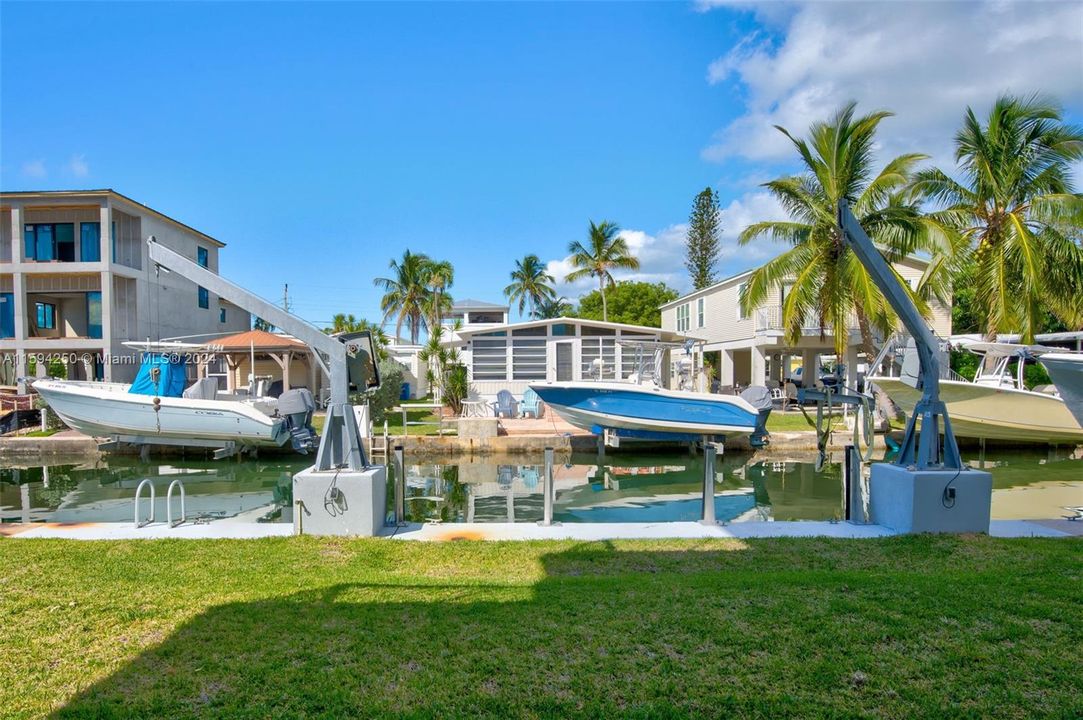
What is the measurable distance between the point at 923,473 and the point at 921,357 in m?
1.40

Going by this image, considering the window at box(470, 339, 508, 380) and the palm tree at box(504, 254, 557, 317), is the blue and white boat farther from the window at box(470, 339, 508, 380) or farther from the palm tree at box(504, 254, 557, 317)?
the palm tree at box(504, 254, 557, 317)

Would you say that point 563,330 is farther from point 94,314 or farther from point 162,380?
point 94,314

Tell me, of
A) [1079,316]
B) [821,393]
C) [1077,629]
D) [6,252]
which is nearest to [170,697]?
[1077,629]

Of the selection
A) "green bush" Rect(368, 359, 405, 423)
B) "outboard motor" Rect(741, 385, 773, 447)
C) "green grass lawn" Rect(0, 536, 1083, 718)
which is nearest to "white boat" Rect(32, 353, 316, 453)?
"green bush" Rect(368, 359, 405, 423)

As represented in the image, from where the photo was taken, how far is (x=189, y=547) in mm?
6633

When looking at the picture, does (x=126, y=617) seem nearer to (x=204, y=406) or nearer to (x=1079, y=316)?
(x=204, y=406)

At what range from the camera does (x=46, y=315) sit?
25766 millimetres

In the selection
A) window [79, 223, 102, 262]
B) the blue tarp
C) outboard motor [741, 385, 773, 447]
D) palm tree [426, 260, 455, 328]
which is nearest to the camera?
outboard motor [741, 385, 773, 447]

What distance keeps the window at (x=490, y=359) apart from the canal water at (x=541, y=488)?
6.69m

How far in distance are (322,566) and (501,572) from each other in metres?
1.64

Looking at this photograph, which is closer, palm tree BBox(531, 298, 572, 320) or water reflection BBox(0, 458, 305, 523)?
water reflection BBox(0, 458, 305, 523)

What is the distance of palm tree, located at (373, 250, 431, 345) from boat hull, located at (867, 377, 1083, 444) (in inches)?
1387

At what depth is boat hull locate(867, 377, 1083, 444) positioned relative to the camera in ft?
54.3

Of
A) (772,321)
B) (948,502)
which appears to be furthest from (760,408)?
(772,321)
